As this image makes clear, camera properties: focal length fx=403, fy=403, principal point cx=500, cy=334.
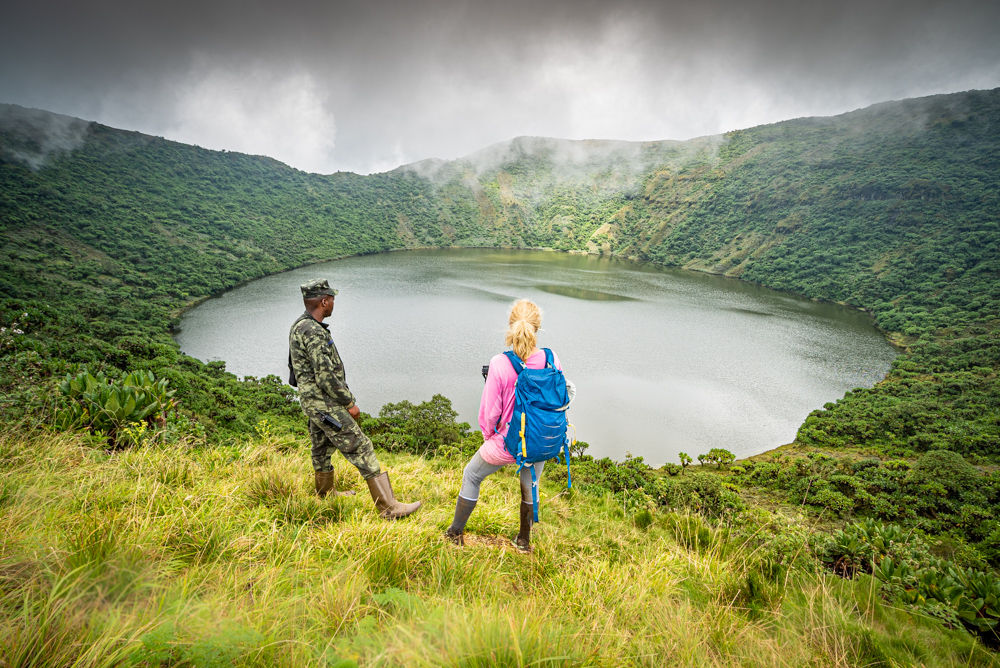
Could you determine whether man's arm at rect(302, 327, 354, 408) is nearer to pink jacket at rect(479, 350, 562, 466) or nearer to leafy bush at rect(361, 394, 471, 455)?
pink jacket at rect(479, 350, 562, 466)

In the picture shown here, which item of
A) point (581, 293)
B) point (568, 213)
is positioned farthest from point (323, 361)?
point (568, 213)

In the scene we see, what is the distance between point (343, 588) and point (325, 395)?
1.63 m

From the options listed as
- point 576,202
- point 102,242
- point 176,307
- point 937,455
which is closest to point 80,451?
point 937,455

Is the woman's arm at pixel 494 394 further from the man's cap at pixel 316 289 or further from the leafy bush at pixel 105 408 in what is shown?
the leafy bush at pixel 105 408

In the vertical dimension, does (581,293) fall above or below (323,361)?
below

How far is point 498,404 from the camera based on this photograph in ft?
9.05

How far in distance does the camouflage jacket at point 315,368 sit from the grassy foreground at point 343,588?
2.45ft

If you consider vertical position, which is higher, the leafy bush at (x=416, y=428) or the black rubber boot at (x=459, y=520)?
the black rubber boot at (x=459, y=520)

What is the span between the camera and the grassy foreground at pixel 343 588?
1.43 meters

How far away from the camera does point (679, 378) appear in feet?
71.9

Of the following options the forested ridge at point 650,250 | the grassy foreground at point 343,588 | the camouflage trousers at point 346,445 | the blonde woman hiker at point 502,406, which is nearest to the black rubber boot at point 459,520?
the blonde woman hiker at point 502,406

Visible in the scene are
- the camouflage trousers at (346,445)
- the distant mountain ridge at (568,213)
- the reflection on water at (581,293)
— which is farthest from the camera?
the reflection on water at (581,293)

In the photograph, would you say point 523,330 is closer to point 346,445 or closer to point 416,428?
point 346,445

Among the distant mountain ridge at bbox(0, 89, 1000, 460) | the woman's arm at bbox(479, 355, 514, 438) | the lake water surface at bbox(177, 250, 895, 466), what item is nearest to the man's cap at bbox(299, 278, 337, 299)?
the woman's arm at bbox(479, 355, 514, 438)
